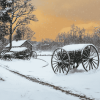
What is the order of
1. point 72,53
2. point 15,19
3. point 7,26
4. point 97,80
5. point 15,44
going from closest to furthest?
1. point 97,80
2. point 72,53
3. point 7,26
4. point 15,19
5. point 15,44

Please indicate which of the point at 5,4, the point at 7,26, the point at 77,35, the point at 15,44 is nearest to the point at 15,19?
the point at 7,26

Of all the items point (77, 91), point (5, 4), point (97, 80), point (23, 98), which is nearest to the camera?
point (23, 98)

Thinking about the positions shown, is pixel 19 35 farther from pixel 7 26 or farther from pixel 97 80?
pixel 97 80

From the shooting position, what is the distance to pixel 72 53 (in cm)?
932

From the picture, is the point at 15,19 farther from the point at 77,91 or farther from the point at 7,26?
the point at 77,91

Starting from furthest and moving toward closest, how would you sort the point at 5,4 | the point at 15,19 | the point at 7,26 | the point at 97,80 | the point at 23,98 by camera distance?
the point at 15,19 < the point at 7,26 < the point at 5,4 < the point at 97,80 < the point at 23,98

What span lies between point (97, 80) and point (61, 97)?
2850mm

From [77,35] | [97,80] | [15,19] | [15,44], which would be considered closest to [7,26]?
[15,19]

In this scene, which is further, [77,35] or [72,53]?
[77,35]

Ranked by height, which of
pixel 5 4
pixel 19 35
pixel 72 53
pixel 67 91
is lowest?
pixel 67 91

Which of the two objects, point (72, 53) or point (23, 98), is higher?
point (72, 53)

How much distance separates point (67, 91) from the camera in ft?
19.2

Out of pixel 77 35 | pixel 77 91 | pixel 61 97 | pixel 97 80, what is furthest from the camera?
pixel 77 35

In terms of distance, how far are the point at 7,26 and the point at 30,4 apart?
6.75 metres
